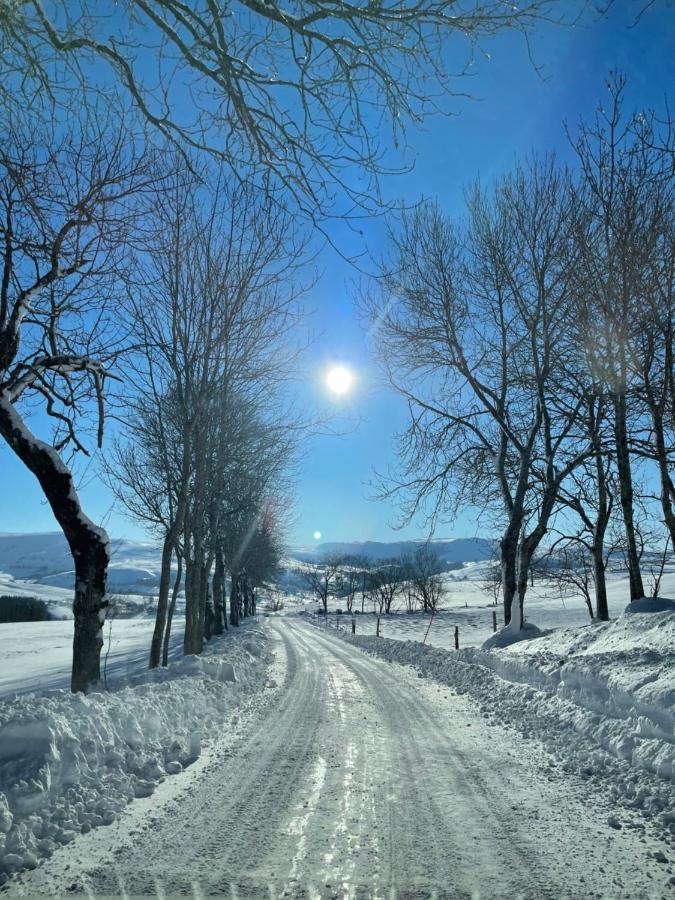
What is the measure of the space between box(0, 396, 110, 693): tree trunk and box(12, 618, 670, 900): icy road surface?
296 cm

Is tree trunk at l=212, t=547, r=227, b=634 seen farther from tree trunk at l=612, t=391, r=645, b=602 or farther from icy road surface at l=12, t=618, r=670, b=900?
icy road surface at l=12, t=618, r=670, b=900

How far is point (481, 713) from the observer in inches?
303

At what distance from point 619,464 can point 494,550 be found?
9.37m

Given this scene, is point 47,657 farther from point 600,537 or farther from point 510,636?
point 600,537

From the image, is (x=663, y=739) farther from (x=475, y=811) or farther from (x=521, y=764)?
(x=475, y=811)

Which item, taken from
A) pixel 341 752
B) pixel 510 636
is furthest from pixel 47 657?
pixel 341 752

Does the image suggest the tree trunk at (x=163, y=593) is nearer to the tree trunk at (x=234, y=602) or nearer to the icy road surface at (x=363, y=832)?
the icy road surface at (x=363, y=832)

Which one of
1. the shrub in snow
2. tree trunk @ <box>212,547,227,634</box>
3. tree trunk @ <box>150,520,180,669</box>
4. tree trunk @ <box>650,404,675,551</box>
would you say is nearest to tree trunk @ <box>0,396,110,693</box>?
tree trunk @ <box>150,520,180,669</box>

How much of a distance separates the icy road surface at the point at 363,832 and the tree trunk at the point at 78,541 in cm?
296

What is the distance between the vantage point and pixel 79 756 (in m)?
4.35

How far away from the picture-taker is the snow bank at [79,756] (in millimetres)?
3445

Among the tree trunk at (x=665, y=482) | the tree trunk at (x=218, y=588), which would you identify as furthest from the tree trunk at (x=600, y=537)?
the tree trunk at (x=218, y=588)

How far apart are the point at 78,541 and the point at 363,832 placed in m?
5.89

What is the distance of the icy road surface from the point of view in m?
2.88
